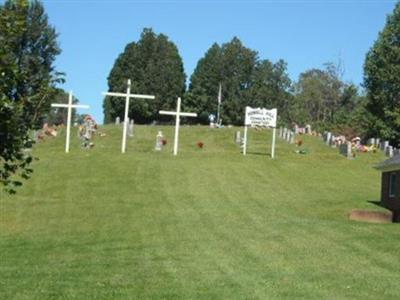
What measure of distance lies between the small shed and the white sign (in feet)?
53.2

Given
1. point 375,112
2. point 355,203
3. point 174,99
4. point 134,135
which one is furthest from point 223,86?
point 355,203

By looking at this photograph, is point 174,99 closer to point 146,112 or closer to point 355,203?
point 146,112

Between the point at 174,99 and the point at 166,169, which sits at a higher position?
the point at 174,99

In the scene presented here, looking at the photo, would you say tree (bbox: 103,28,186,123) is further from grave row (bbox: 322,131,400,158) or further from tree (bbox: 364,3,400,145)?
grave row (bbox: 322,131,400,158)

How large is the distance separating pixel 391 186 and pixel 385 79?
47674mm

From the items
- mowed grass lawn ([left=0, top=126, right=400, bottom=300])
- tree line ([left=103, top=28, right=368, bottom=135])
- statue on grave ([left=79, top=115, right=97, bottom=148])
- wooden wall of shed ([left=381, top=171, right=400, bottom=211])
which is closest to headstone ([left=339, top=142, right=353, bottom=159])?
mowed grass lawn ([left=0, top=126, right=400, bottom=300])

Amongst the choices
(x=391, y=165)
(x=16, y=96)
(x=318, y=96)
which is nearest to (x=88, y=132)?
(x=391, y=165)

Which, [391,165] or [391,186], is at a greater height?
[391,165]

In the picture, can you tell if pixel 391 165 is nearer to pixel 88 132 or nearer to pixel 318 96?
pixel 88 132

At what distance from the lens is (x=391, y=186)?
26.5 m

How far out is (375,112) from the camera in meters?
73.8

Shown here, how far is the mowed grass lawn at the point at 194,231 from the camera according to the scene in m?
11.6

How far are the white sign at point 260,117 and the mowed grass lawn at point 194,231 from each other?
2.52 metres

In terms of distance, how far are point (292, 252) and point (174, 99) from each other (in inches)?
3525
